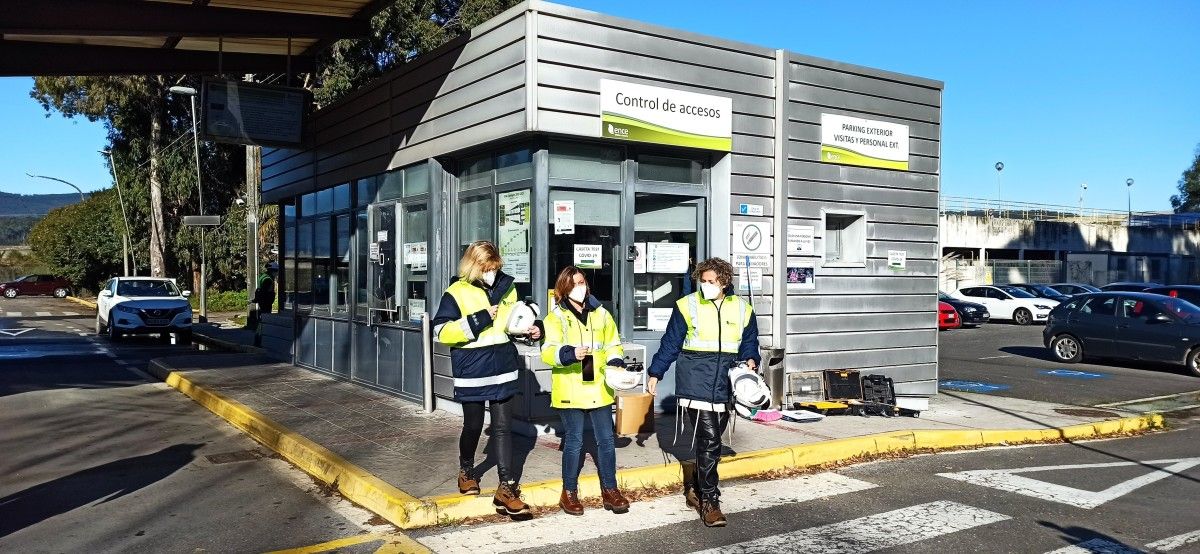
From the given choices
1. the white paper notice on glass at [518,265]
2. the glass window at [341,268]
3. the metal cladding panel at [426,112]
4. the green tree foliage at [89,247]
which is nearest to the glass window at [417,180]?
the metal cladding panel at [426,112]

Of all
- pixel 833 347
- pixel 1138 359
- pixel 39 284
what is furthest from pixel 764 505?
pixel 39 284

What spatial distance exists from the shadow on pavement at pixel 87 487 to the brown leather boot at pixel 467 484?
2.87 m

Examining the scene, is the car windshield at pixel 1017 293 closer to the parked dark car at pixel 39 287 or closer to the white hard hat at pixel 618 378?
the white hard hat at pixel 618 378

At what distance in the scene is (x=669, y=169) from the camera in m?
9.80

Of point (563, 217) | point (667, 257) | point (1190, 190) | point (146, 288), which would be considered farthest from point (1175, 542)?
point (1190, 190)

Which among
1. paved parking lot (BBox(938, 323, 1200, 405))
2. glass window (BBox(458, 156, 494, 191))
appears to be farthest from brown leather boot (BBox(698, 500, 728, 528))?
paved parking lot (BBox(938, 323, 1200, 405))

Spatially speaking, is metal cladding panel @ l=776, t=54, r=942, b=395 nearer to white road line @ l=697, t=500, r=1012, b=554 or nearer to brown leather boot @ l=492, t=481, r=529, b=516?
white road line @ l=697, t=500, r=1012, b=554

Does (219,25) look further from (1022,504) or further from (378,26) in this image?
(378,26)

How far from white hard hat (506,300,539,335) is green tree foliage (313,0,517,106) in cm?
2337

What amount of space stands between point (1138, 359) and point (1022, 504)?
12.9 m

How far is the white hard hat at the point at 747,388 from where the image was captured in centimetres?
588

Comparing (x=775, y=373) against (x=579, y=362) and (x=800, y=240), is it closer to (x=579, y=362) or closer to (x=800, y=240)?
(x=800, y=240)

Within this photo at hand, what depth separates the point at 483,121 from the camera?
30.1ft

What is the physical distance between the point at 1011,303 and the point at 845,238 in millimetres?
22974
